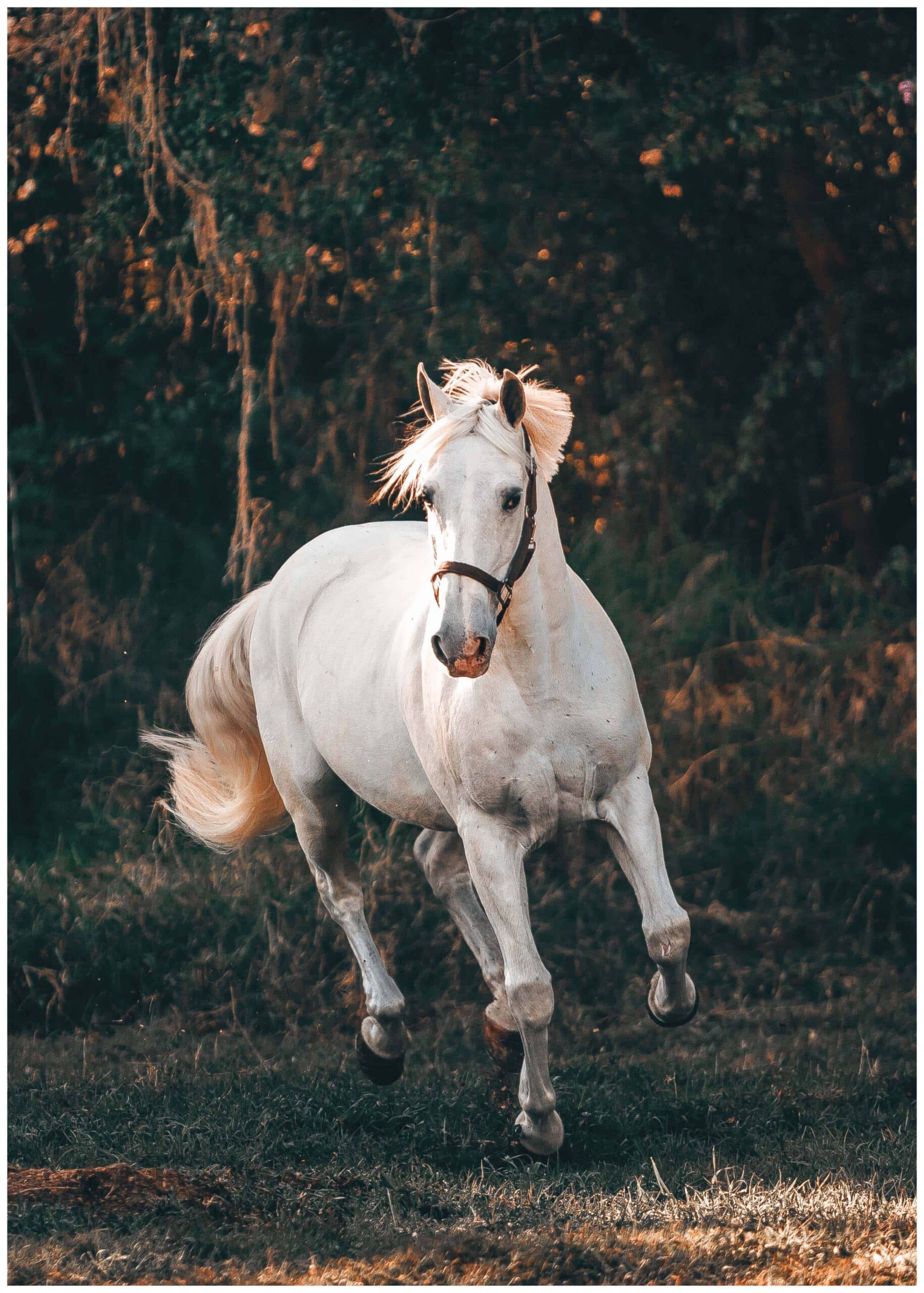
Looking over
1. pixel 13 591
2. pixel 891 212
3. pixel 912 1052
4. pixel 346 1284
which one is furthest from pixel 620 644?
pixel 13 591

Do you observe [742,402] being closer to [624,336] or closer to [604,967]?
[624,336]

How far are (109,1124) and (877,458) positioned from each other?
5598mm

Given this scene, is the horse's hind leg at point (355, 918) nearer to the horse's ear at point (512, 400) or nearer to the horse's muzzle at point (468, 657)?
the horse's muzzle at point (468, 657)

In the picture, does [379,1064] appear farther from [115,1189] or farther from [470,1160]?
[115,1189]

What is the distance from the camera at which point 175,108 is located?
26.2ft

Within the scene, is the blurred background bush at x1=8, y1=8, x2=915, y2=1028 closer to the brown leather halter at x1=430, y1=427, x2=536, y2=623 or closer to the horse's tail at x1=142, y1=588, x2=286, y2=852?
the horse's tail at x1=142, y1=588, x2=286, y2=852

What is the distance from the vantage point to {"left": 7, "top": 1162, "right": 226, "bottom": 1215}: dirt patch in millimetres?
4434

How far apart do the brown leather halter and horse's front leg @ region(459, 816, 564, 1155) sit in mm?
719

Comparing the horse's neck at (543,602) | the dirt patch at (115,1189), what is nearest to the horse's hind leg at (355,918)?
the dirt patch at (115,1189)

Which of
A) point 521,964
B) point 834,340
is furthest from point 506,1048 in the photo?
point 834,340

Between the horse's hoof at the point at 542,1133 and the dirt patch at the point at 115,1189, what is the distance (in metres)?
0.92

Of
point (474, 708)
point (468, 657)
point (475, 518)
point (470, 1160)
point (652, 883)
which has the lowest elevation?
point (470, 1160)

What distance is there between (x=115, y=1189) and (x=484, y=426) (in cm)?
255

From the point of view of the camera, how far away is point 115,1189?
4.50m
